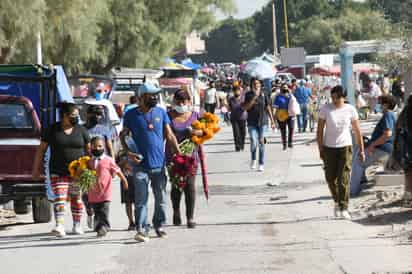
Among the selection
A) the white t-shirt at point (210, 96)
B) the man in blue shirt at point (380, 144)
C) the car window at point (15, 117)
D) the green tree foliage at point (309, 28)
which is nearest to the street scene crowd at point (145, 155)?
the car window at point (15, 117)

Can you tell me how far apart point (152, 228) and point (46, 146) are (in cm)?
167

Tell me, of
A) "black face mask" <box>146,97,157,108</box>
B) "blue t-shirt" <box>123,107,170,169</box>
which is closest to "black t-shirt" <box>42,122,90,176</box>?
"blue t-shirt" <box>123,107,170,169</box>

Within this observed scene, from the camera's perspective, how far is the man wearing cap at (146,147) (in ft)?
41.5

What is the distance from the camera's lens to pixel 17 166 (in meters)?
15.0

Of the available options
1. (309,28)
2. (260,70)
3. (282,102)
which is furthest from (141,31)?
(309,28)

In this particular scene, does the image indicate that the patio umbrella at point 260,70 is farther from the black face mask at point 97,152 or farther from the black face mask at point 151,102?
the black face mask at point 151,102

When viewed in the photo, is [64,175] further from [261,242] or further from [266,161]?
[266,161]

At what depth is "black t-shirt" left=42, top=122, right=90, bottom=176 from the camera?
13.6 m

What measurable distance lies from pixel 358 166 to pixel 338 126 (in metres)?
2.53

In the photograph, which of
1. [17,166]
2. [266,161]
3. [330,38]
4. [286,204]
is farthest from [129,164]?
[330,38]

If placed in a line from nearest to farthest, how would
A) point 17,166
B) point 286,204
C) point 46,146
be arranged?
point 46,146 → point 17,166 → point 286,204

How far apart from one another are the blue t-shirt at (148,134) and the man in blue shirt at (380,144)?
4.37 metres

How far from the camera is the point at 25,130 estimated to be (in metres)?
15.6

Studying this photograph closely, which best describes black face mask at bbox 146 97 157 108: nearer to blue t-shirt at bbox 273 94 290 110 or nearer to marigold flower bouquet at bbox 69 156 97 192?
marigold flower bouquet at bbox 69 156 97 192
